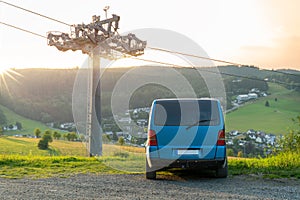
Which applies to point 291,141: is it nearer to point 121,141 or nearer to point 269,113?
point 121,141

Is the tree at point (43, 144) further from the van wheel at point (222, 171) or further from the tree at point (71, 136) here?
the van wheel at point (222, 171)

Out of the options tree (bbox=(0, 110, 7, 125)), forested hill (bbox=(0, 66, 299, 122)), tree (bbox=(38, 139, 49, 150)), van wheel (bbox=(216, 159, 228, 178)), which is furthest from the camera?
tree (bbox=(0, 110, 7, 125))

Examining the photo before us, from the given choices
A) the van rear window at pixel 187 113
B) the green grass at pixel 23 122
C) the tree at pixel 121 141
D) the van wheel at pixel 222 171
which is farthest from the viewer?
the green grass at pixel 23 122

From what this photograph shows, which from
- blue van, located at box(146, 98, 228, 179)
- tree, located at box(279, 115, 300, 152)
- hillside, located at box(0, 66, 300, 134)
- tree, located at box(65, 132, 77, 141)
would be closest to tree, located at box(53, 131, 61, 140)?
tree, located at box(65, 132, 77, 141)

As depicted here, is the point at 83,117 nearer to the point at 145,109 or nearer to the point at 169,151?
the point at 145,109

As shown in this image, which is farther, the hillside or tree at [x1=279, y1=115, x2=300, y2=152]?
the hillside

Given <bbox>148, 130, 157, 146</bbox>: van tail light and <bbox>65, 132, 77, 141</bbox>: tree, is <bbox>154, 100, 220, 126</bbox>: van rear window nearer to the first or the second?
<bbox>148, 130, 157, 146</bbox>: van tail light

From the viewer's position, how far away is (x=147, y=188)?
7.94m

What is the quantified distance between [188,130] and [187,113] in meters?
0.40

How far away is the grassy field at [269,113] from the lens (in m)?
52.4

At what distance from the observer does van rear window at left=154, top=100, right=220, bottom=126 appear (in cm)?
907

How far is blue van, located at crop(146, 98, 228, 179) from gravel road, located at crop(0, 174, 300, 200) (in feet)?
1.48

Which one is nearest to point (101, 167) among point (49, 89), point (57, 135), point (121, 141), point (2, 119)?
point (121, 141)

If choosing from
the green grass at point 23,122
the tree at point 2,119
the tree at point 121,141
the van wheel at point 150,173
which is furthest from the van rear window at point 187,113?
the tree at point 2,119
